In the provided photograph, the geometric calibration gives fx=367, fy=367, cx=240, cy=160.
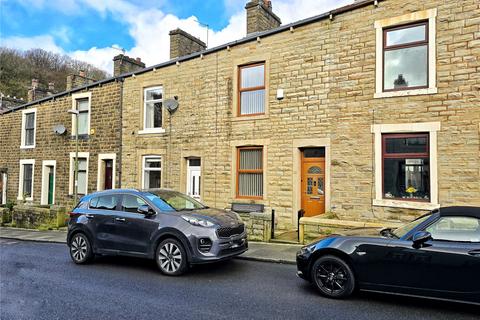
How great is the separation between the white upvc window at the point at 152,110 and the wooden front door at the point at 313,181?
22.0 feet

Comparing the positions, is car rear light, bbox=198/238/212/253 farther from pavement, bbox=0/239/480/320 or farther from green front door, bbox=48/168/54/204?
green front door, bbox=48/168/54/204

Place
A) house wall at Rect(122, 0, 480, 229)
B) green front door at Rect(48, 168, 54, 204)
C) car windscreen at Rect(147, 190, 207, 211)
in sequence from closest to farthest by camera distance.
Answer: car windscreen at Rect(147, 190, 207, 211) → house wall at Rect(122, 0, 480, 229) → green front door at Rect(48, 168, 54, 204)

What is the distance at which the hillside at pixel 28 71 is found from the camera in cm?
3622

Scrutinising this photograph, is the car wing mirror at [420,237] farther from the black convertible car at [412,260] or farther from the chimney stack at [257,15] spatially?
the chimney stack at [257,15]

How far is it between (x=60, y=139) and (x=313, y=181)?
13.9 meters

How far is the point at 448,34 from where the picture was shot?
955cm

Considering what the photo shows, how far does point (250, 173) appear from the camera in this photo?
13.0 m

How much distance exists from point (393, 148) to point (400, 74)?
2.09 meters

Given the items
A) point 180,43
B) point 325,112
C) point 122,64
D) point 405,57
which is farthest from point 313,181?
point 122,64

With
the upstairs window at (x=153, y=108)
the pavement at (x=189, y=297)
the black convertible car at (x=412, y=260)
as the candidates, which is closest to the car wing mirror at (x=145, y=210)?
the pavement at (x=189, y=297)

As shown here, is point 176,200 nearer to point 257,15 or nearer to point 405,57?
point 405,57

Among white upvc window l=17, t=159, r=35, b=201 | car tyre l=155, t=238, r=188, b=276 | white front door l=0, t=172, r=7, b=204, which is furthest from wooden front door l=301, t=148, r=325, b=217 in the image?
white front door l=0, t=172, r=7, b=204

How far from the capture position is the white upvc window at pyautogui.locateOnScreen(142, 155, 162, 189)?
15.5 metres

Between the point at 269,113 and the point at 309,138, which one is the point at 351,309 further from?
the point at 269,113
